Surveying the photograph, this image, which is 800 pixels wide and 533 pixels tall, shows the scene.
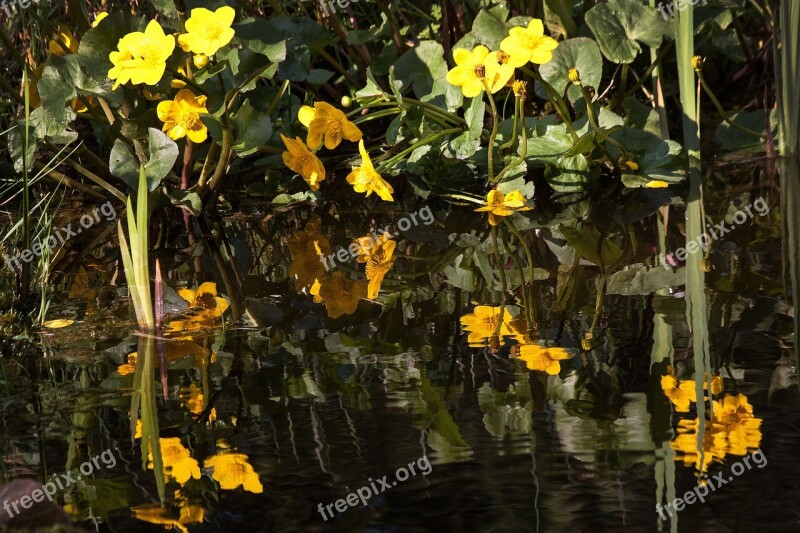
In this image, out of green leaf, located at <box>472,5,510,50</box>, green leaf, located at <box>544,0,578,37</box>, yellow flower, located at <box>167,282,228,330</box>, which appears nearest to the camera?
yellow flower, located at <box>167,282,228,330</box>

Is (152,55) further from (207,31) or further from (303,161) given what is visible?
(303,161)

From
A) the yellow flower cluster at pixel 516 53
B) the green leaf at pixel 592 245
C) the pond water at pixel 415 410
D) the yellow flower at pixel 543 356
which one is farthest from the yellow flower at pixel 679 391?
the yellow flower cluster at pixel 516 53

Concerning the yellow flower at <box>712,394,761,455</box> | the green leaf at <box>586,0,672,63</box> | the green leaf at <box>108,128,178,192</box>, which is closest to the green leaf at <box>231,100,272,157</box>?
the green leaf at <box>108,128,178,192</box>

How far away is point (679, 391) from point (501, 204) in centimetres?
129

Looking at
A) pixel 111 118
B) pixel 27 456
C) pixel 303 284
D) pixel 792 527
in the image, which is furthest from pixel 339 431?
pixel 111 118

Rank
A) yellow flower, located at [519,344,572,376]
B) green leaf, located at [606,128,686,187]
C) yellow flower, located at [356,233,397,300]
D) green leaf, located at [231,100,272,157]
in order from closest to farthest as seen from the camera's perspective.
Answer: yellow flower, located at [519,344,572,376], yellow flower, located at [356,233,397,300], green leaf, located at [231,100,272,157], green leaf, located at [606,128,686,187]

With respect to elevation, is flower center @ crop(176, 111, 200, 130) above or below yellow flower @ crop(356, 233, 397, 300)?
above

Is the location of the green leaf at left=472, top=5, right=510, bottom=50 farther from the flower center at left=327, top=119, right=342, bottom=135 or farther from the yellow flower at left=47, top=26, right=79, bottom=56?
the yellow flower at left=47, top=26, right=79, bottom=56

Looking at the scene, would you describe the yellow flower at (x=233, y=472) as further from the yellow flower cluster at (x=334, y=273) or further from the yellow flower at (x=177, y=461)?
the yellow flower cluster at (x=334, y=273)

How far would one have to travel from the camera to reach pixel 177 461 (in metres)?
1.17

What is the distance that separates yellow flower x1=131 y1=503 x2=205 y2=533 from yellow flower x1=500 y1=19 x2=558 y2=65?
1.54 metres

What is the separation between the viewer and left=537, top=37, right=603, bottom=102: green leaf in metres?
2.69

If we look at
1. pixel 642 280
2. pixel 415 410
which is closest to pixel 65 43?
pixel 642 280

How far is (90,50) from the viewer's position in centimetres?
232
